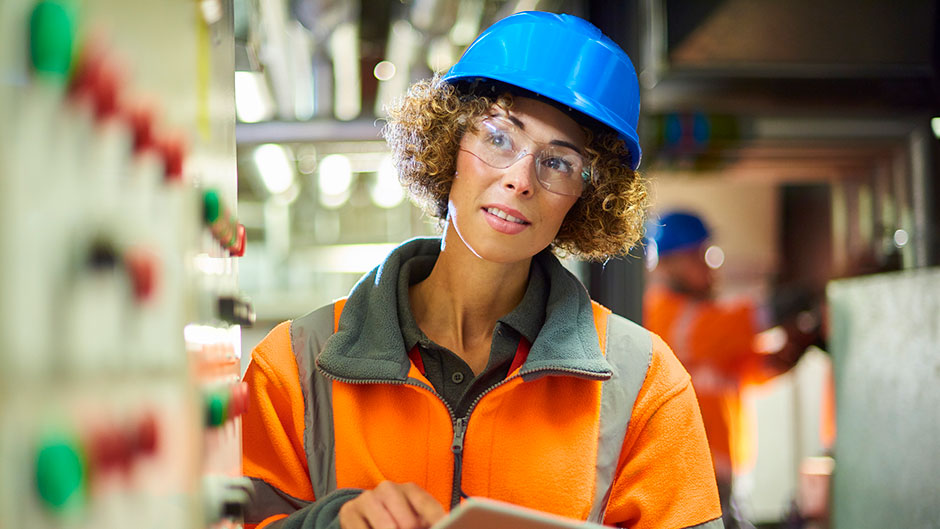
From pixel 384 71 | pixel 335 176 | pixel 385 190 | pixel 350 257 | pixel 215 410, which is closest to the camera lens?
pixel 215 410

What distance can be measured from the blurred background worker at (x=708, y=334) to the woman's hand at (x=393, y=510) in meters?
A: 2.50

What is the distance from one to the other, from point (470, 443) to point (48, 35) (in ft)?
3.37

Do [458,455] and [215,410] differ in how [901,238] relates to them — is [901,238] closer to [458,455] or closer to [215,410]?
[458,455]

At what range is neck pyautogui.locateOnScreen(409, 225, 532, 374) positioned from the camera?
60.1 inches

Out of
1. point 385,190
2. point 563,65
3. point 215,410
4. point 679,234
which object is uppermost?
point 385,190

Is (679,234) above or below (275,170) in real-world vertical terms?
below

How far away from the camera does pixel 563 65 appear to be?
1.43 metres

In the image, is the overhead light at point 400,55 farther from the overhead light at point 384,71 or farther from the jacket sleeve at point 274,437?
the jacket sleeve at point 274,437

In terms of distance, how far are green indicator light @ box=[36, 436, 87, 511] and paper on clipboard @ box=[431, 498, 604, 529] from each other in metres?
0.42

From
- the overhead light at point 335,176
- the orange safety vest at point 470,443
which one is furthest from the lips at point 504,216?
the overhead light at point 335,176

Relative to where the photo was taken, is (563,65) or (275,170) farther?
(275,170)

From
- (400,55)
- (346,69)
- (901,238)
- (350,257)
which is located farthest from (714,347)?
(350,257)

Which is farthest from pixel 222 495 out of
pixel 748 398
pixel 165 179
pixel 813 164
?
pixel 748 398

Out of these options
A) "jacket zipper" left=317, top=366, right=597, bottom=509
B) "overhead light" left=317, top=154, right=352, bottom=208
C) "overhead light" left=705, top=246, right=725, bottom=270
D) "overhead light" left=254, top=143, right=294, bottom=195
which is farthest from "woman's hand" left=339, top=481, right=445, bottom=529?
"overhead light" left=705, top=246, right=725, bottom=270
